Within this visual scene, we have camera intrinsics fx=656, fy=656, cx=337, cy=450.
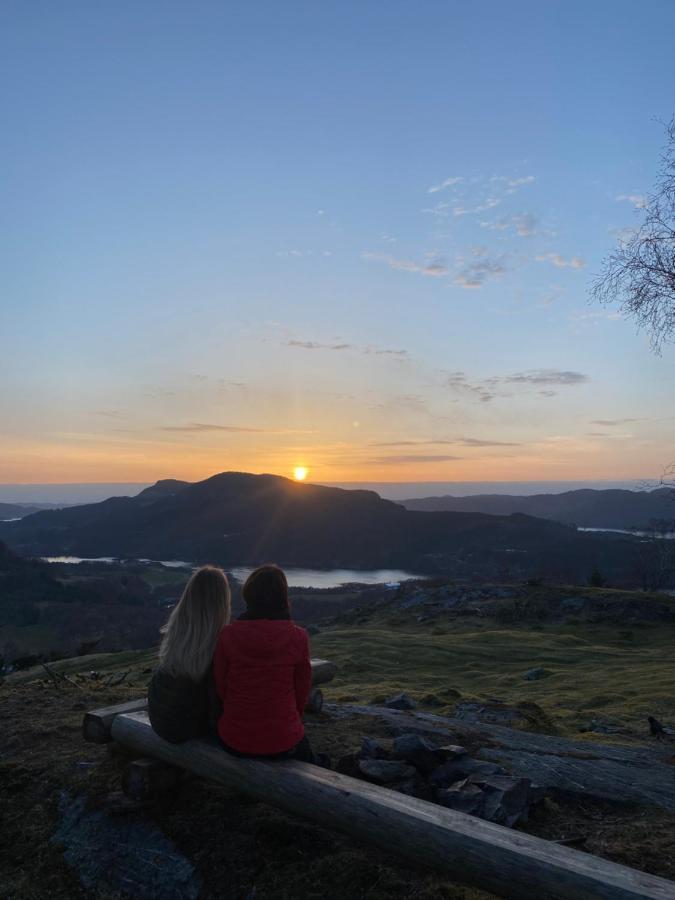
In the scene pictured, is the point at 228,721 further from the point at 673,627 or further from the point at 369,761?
the point at 673,627

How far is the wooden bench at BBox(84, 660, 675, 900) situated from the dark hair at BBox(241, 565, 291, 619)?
137 centimetres

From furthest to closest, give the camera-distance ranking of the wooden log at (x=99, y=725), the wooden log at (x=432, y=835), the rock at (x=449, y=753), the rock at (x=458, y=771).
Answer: the wooden log at (x=99, y=725) → the rock at (x=449, y=753) → the rock at (x=458, y=771) → the wooden log at (x=432, y=835)

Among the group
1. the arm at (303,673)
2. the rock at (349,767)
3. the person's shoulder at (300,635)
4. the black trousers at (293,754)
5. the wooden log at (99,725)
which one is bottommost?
the rock at (349,767)

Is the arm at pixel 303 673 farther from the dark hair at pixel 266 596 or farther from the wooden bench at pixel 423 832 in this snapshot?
the wooden bench at pixel 423 832

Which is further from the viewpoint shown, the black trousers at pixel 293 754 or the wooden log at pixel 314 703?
the wooden log at pixel 314 703

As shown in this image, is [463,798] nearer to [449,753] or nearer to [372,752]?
[449,753]

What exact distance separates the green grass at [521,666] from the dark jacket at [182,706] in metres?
7.60

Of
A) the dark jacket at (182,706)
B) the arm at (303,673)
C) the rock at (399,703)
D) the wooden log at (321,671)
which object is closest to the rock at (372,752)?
the arm at (303,673)

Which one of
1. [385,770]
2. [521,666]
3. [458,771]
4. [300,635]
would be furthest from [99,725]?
[521,666]

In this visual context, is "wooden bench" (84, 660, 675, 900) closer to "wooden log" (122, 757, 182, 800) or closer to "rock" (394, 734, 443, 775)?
"wooden log" (122, 757, 182, 800)

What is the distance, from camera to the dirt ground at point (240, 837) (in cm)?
549

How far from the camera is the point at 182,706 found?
6727 millimetres

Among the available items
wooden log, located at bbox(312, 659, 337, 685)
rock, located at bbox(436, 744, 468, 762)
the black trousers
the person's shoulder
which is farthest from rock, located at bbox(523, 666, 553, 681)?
the person's shoulder

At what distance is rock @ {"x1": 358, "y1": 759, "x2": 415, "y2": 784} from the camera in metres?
6.96
